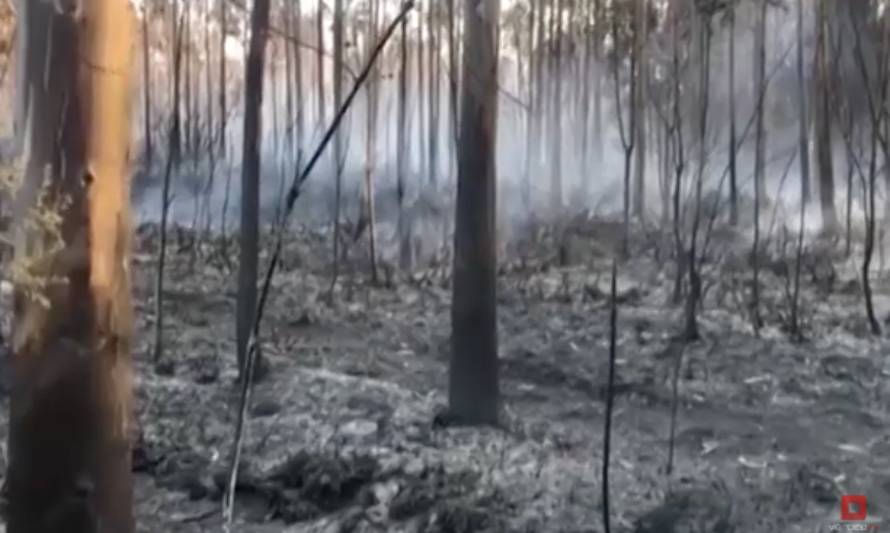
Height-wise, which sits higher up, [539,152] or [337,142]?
[539,152]

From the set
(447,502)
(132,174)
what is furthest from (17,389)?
(447,502)

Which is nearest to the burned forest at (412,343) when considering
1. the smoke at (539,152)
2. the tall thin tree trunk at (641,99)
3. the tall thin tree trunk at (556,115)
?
the tall thin tree trunk at (641,99)

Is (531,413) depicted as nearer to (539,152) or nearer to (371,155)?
(371,155)

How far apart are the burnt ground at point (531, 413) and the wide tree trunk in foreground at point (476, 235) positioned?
313 millimetres

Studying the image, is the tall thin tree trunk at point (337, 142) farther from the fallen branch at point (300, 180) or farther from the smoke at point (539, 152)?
the fallen branch at point (300, 180)

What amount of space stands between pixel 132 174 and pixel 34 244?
35 cm

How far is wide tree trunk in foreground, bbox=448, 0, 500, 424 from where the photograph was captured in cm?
760

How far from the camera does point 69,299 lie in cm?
309

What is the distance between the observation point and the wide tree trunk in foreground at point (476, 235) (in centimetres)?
760

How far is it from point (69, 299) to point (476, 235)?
16.1 ft

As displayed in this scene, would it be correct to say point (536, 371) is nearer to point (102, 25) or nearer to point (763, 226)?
point (102, 25)

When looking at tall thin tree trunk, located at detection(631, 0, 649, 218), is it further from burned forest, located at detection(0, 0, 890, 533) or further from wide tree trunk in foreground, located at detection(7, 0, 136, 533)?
wide tree trunk in foreground, located at detection(7, 0, 136, 533)

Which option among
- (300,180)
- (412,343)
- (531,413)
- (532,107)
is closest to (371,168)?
(412,343)

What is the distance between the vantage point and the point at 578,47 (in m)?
30.9
